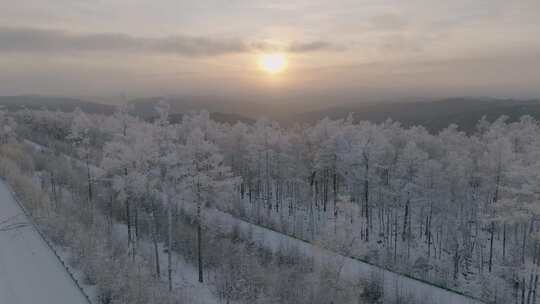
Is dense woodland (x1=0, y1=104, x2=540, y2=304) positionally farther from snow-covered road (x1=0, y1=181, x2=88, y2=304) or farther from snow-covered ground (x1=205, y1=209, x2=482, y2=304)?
snow-covered road (x1=0, y1=181, x2=88, y2=304)

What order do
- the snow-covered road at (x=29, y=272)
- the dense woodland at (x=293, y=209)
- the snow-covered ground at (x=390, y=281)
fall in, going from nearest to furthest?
the snow-covered road at (x=29, y=272)
the dense woodland at (x=293, y=209)
the snow-covered ground at (x=390, y=281)

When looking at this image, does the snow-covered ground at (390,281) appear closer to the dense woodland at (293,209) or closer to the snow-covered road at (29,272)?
the dense woodland at (293,209)

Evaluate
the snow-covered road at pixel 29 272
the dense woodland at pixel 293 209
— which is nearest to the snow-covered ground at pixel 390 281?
the dense woodland at pixel 293 209

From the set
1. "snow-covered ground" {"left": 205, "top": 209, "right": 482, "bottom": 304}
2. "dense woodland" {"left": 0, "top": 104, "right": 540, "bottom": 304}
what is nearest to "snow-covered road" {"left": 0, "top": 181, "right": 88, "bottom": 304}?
"dense woodland" {"left": 0, "top": 104, "right": 540, "bottom": 304}

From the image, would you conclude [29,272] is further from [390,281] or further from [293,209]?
[293,209]

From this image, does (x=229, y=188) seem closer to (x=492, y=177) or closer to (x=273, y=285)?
(x=273, y=285)

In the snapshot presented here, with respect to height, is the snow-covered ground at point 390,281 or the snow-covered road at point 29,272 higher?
the snow-covered road at point 29,272

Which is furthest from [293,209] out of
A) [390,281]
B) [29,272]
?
[29,272]
